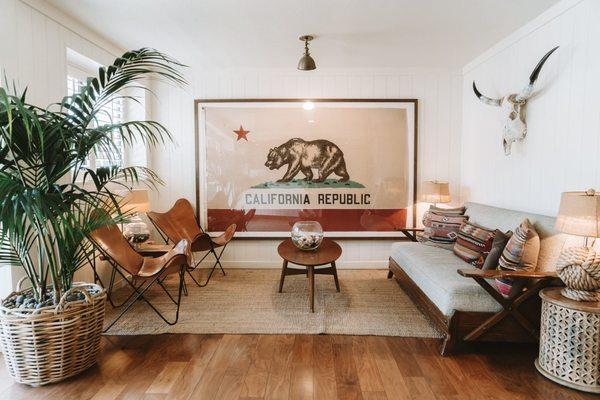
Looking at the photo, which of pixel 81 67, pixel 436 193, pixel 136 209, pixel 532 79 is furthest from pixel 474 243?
pixel 81 67

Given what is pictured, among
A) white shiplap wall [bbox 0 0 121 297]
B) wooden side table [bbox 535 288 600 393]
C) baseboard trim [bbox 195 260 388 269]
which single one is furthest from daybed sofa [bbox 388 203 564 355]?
white shiplap wall [bbox 0 0 121 297]

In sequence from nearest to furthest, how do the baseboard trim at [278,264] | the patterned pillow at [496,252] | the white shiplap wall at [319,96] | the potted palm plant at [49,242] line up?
the potted palm plant at [49,242] < the patterned pillow at [496,252] < the white shiplap wall at [319,96] < the baseboard trim at [278,264]

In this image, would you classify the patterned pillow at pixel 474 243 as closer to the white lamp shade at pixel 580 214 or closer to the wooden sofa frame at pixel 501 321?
the wooden sofa frame at pixel 501 321

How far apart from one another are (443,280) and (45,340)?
8.80ft

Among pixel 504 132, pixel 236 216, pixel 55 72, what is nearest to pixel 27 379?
pixel 55 72

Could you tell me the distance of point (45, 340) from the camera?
6.73ft

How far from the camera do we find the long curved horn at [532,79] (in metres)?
2.80

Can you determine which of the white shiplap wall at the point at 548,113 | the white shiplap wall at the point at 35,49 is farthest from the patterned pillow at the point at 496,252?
the white shiplap wall at the point at 35,49

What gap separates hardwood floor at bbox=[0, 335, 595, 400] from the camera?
204cm

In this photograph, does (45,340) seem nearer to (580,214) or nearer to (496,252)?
(496,252)

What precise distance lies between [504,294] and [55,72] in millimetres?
3984

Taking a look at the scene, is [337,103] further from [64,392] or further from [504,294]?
[64,392]

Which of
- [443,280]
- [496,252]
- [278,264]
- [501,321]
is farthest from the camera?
[278,264]

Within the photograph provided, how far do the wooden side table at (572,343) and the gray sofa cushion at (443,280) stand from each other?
13.6 inches
